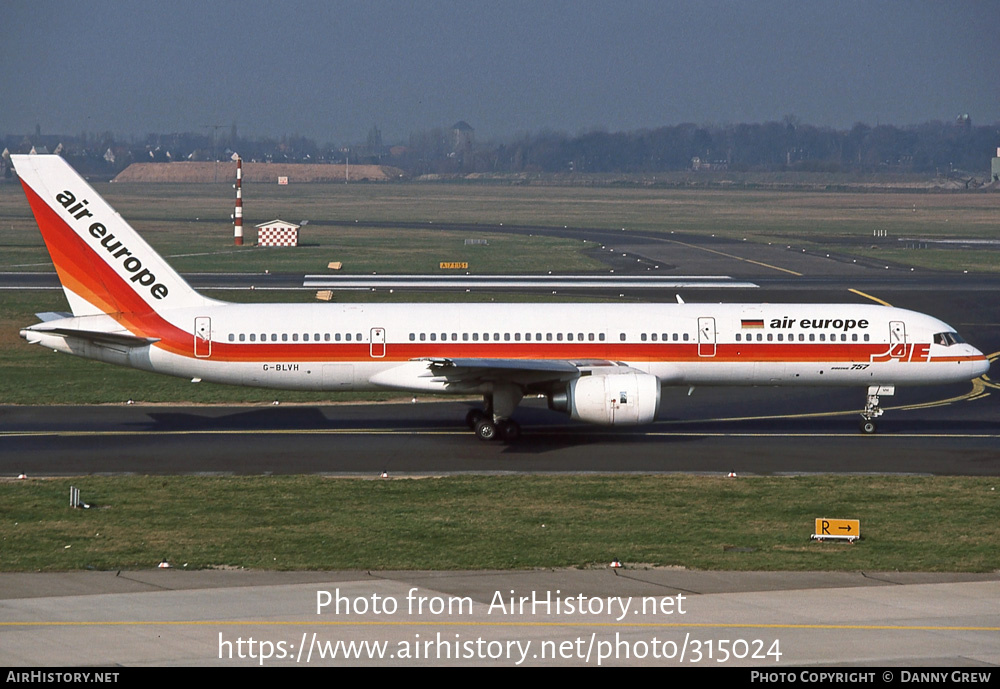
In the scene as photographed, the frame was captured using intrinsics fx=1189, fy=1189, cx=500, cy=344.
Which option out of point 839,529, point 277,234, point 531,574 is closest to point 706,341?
point 839,529

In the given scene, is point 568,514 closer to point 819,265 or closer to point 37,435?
point 37,435

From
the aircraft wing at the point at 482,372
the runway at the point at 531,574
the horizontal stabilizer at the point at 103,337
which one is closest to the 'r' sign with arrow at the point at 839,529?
the runway at the point at 531,574

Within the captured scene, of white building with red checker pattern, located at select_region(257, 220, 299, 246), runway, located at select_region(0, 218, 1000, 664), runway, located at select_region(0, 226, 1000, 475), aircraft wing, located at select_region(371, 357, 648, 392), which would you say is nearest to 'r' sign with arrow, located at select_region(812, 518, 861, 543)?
runway, located at select_region(0, 218, 1000, 664)

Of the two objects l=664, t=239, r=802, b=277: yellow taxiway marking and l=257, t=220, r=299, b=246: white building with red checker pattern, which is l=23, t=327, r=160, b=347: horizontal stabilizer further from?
l=257, t=220, r=299, b=246: white building with red checker pattern

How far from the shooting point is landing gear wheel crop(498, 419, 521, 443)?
120 ft

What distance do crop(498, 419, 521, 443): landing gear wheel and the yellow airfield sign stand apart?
13002 mm

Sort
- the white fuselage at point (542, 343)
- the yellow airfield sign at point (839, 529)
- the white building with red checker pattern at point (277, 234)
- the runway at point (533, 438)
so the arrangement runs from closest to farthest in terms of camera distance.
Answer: the yellow airfield sign at point (839, 529) → the runway at point (533, 438) → the white fuselage at point (542, 343) → the white building with red checker pattern at point (277, 234)

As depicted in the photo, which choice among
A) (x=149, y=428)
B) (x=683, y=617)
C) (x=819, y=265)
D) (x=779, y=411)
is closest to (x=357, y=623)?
(x=683, y=617)

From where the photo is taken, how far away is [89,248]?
35.8m

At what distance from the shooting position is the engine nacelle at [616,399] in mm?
34469

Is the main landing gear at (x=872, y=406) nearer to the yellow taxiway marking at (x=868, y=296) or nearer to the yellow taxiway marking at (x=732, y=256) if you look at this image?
the yellow taxiway marking at (x=868, y=296)

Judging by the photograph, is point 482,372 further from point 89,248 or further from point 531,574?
point 531,574

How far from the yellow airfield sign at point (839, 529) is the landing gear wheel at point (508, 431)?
13002mm

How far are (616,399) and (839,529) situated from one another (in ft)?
33.5
